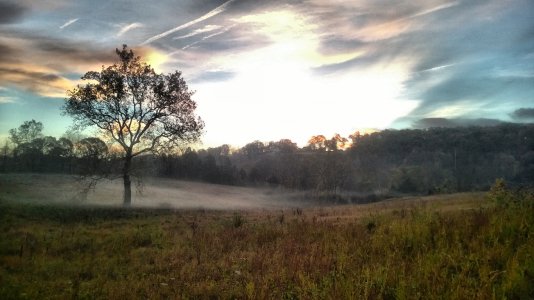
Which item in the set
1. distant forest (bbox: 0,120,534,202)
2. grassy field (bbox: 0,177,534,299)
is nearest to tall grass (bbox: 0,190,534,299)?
grassy field (bbox: 0,177,534,299)

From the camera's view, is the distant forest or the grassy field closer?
the grassy field

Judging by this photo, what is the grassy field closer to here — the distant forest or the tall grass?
the tall grass

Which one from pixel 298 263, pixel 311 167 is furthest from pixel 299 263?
pixel 311 167

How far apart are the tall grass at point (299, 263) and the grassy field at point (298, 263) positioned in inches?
1.2

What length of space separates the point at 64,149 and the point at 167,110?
7512cm

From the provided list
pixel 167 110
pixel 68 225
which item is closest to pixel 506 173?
pixel 167 110

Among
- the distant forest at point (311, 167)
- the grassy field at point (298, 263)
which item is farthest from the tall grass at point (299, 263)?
the distant forest at point (311, 167)

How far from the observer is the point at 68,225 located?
2145 centimetres

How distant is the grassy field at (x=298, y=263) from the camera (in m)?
7.48

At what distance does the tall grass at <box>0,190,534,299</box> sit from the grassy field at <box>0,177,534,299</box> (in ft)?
0.10

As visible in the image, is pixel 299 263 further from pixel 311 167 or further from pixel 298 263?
pixel 311 167

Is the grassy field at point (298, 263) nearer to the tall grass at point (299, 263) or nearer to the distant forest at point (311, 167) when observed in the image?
the tall grass at point (299, 263)

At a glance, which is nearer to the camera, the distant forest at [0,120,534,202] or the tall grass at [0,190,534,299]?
the tall grass at [0,190,534,299]

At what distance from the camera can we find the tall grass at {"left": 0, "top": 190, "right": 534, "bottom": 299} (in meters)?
7.48
